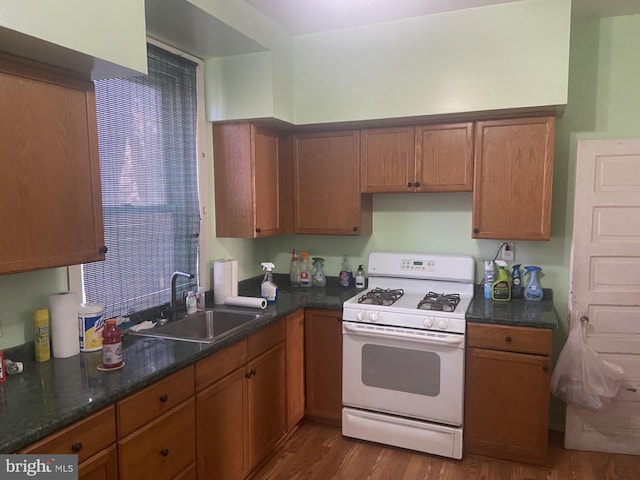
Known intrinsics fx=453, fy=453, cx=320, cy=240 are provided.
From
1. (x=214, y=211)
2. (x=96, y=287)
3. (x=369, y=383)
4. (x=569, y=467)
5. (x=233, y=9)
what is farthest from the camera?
(x=214, y=211)

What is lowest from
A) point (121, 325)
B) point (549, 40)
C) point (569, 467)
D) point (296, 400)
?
point (569, 467)

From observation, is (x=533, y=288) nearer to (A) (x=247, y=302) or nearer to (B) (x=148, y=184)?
(A) (x=247, y=302)

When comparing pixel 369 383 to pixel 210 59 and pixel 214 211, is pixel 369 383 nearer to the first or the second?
pixel 214 211

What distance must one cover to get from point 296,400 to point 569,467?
1.65 m

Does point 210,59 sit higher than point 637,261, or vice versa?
point 210,59

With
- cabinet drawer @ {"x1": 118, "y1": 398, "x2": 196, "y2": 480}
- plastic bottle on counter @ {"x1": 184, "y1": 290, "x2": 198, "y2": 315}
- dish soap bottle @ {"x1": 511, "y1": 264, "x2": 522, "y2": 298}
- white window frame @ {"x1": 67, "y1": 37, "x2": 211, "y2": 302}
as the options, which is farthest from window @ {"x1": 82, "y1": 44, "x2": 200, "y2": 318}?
dish soap bottle @ {"x1": 511, "y1": 264, "x2": 522, "y2": 298}

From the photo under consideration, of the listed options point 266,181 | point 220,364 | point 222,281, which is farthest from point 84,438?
point 266,181

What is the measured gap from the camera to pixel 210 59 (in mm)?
2916

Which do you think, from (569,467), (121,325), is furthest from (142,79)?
(569,467)

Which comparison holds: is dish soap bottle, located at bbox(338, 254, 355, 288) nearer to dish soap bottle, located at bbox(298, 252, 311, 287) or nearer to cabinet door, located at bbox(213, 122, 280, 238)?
dish soap bottle, located at bbox(298, 252, 311, 287)

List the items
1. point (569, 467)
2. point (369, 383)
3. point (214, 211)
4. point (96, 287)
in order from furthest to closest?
point (214, 211)
point (369, 383)
point (569, 467)
point (96, 287)

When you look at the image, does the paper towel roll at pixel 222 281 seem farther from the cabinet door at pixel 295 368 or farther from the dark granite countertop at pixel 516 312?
the dark granite countertop at pixel 516 312

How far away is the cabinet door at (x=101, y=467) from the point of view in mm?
1450

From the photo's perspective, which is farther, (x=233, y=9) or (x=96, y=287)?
(x=233, y=9)
